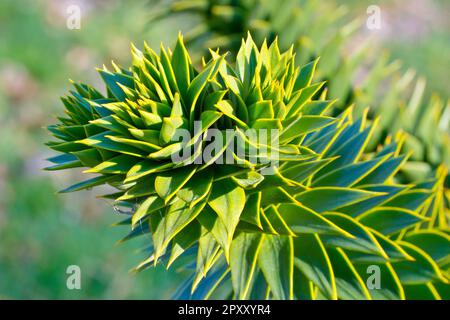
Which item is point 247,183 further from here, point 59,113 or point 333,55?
point 59,113

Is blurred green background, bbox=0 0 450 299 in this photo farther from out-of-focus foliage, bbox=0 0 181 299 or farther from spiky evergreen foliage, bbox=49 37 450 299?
spiky evergreen foliage, bbox=49 37 450 299

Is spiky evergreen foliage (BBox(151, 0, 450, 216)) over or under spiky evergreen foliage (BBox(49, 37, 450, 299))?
over

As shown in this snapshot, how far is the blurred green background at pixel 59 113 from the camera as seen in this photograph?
3.55 metres

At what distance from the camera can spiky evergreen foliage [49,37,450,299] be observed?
1.11 m

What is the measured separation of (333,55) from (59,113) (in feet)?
9.85

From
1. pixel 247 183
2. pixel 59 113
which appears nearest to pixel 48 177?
pixel 59 113

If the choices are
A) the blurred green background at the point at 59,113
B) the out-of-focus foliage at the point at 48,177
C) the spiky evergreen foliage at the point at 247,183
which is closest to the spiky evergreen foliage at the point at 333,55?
the spiky evergreen foliage at the point at 247,183

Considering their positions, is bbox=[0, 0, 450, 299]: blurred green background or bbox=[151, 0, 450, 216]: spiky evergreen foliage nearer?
bbox=[151, 0, 450, 216]: spiky evergreen foliage

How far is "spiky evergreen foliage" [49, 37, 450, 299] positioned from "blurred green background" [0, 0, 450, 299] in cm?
224

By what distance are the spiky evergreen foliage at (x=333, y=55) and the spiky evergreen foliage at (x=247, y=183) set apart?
55 cm

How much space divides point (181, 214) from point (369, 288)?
465 millimetres

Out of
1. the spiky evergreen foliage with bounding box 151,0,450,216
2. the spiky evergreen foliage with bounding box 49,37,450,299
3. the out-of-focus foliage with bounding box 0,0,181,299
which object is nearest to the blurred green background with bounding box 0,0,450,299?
the out-of-focus foliage with bounding box 0,0,181,299

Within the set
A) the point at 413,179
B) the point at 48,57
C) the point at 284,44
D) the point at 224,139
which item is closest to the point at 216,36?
the point at 284,44
